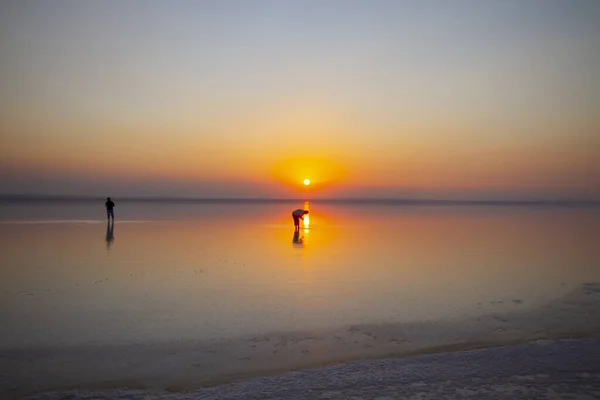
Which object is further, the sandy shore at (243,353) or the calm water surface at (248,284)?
the calm water surface at (248,284)

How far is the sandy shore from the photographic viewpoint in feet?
19.7

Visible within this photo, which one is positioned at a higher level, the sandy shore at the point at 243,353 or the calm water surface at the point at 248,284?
the calm water surface at the point at 248,284

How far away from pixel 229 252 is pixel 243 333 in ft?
30.9

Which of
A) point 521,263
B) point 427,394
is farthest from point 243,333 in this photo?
point 521,263

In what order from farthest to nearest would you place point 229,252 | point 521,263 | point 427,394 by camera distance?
point 229,252
point 521,263
point 427,394

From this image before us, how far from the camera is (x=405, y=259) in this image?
52.6 ft

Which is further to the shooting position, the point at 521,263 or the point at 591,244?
the point at 591,244

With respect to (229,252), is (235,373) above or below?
below

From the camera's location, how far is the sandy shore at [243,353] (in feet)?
19.7

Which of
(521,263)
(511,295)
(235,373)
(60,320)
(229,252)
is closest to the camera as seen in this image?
(235,373)

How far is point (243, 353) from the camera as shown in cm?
704

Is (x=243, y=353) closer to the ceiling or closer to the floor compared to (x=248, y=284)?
closer to the floor

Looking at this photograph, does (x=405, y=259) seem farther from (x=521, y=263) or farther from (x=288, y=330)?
(x=288, y=330)

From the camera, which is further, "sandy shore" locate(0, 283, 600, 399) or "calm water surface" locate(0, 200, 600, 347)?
"calm water surface" locate(0, 200, 600, 347)
